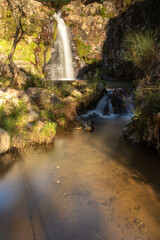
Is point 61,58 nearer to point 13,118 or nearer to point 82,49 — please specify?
point 82,49

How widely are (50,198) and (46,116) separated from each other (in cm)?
475

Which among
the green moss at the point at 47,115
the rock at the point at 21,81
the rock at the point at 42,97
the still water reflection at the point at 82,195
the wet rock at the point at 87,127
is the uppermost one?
the rock at the point at 21,81

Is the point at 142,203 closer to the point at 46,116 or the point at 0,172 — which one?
the point at 0,172

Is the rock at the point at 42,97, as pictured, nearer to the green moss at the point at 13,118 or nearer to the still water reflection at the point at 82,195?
the green moss at the point at 13,118

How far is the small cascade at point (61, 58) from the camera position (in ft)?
65.0

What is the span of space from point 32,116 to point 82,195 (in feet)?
15.5

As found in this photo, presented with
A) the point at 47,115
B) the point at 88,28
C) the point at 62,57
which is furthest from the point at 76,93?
the point at 88,28

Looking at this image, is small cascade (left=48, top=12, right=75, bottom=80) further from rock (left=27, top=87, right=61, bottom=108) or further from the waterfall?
rock (left=27, top=87, right=61, bottom=108)

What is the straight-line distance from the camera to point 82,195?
4.16 metres

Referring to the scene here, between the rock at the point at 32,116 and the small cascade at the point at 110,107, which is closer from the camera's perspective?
the rock at the point at 32,116

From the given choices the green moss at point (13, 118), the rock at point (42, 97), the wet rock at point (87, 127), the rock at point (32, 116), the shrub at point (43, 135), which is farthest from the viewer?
the rock at point (42, 97)

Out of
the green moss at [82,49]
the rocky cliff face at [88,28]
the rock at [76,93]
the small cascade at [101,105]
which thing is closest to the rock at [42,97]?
the rock at [76,93]

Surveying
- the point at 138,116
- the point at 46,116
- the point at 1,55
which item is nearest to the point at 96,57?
the point at 1,55

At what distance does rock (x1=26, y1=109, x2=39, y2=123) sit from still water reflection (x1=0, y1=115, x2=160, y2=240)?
5.73ft
